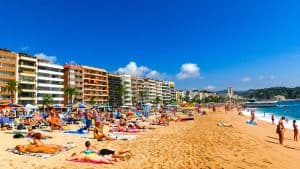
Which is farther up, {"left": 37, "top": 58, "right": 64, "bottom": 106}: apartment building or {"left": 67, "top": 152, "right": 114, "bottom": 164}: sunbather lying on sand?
{"left": 37, "top": 58, "right": 64, "bottom": 106}: apartment building

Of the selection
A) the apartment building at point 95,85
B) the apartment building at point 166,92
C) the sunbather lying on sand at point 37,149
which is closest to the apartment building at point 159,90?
the apartment building at point 166,92

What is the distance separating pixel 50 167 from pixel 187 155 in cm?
476

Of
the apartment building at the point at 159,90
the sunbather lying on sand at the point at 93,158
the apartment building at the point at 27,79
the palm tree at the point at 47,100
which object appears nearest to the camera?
the sunbather lying on sand at the point at 93,158

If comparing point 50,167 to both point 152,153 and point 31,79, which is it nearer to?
point 152,153

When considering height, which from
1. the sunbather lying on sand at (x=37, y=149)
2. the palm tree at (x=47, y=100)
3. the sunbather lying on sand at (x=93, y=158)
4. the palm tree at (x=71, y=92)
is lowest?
the sunbather lying on sand at (x=93, y=158)

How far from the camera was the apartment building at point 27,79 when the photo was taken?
74488mm

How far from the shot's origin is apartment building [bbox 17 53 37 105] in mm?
74488

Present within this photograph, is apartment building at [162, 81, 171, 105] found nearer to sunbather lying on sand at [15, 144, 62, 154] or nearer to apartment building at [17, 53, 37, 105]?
apartment building at [17, 53, 37, 105]

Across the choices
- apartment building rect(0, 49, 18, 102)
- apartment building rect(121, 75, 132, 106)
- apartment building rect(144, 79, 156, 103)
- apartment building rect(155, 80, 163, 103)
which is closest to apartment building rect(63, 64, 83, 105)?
apartment building rect(0, 49, 18, 102)

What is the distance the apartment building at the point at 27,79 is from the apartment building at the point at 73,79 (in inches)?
530

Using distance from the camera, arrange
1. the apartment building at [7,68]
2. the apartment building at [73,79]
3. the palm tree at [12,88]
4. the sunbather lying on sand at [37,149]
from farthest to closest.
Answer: the apartment building at [73,79], the apartment building at [7,68], the palm tree at [12,88], the sunbather lying on sand at [37,149]

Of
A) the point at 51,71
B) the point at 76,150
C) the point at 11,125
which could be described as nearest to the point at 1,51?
the point at 51,71

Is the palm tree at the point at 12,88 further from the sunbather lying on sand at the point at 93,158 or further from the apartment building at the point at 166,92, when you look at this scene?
the apartment building at the point at 166,92

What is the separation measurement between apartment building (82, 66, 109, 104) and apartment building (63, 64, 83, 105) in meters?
2.12
